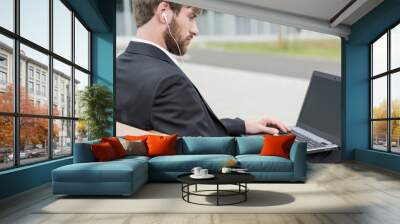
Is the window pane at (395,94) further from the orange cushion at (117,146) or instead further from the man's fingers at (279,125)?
the orange cushion at (117,146)

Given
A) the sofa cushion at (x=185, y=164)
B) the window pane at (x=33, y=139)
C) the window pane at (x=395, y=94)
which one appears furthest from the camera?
the window pane at (x=395, y=94)

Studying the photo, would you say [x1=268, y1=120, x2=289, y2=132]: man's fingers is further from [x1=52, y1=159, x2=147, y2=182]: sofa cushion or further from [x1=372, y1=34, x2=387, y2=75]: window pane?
[x1=52, y1=159, x2=147, y2=182]: sofa cushion

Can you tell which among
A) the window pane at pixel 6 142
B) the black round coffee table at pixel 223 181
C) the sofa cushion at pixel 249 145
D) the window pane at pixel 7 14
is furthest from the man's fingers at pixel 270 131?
the window pane at pixel 7 14

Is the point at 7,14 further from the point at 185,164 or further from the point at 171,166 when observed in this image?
the point at 185,164

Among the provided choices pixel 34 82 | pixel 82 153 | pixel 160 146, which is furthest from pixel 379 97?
pixel 34 82

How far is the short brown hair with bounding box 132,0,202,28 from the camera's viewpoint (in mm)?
8992

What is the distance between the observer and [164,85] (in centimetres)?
859

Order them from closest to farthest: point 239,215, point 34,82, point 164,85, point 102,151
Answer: point 239,215, point 102,151, point 34,82, point 164,85

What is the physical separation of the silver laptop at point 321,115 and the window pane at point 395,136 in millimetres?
1447

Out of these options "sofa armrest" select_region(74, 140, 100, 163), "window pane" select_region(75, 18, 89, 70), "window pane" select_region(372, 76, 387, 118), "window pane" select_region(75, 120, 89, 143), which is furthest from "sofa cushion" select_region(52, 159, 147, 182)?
"window pane" select_region(372, 76, 387, 118)

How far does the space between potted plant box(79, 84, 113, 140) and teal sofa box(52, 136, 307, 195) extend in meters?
1.85

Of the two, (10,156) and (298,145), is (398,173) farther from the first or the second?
(10,156)

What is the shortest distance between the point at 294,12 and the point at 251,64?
150cm

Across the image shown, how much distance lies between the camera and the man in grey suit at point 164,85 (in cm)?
852
